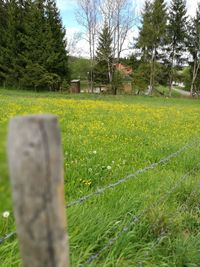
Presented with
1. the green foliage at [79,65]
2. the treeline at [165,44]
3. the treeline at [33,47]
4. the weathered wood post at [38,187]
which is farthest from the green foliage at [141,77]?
the weathered wood post at [38,187]

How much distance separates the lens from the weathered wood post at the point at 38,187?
2.86ft

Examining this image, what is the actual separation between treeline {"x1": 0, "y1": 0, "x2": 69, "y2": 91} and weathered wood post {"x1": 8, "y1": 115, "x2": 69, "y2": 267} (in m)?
33.4

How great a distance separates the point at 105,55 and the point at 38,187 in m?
40.3

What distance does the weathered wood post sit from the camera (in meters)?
0.87

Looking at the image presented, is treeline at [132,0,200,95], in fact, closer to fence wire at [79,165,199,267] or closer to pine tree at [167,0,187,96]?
pine tree at [167,0,187,96]

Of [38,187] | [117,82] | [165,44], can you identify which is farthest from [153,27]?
[38,187]

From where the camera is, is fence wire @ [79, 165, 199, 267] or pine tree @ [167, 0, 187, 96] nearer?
fence wire @ [79, 165, 199, 267]

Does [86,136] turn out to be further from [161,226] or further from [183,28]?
[183,28]

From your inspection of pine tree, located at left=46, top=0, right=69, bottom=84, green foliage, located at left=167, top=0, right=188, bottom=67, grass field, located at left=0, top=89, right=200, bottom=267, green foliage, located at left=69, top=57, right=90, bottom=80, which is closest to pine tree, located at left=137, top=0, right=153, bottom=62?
green foliage, located at left=167, top=0, right=188, bottom=67

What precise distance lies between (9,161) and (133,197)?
106 inches

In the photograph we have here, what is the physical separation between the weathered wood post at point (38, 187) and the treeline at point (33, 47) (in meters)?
33.4

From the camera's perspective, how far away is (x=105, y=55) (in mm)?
40062

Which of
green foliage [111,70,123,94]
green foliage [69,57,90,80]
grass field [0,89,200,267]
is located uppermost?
green foliage [69,57,90,80]

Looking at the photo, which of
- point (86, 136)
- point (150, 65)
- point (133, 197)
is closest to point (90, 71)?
point (150, 65)
